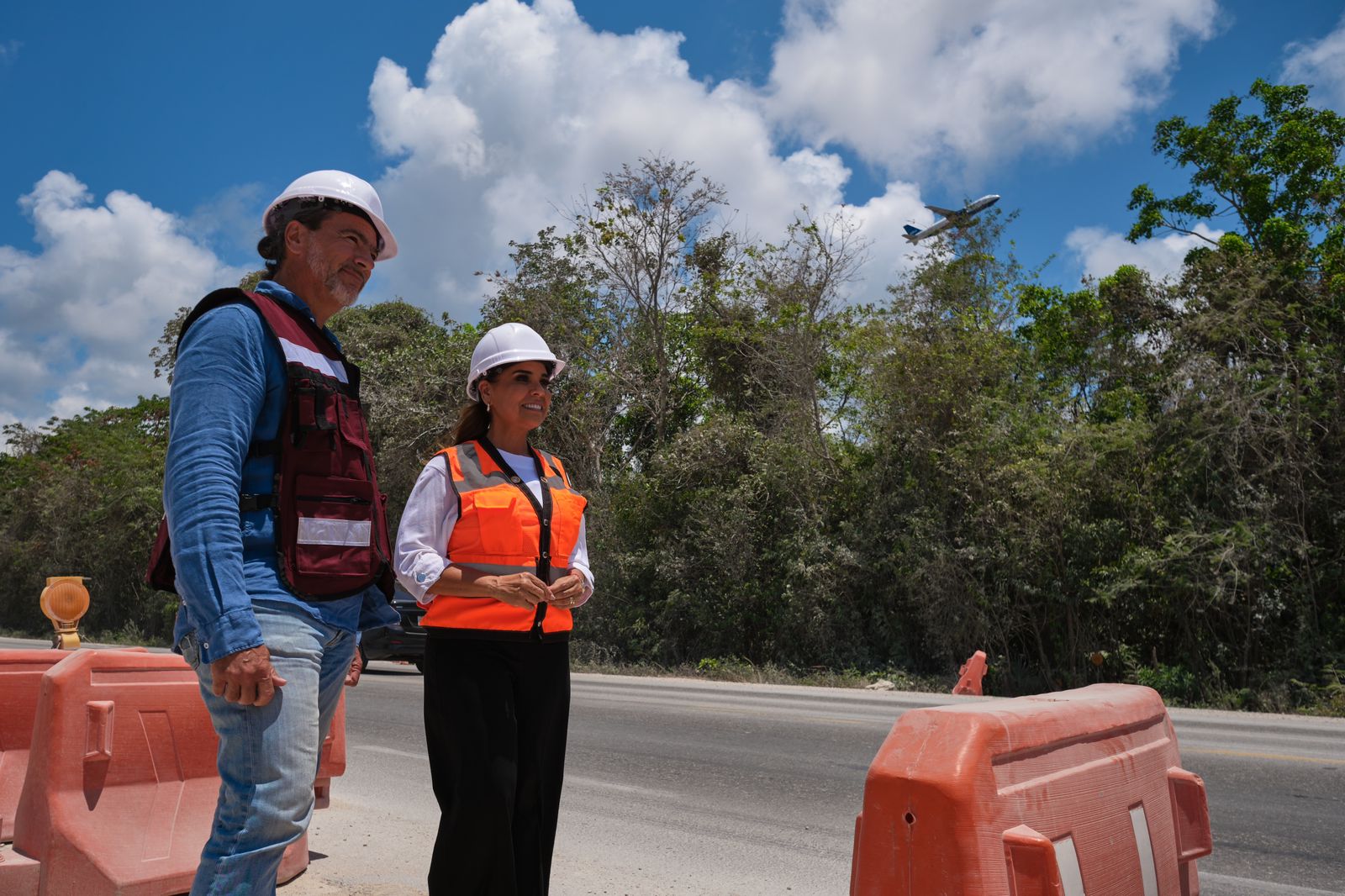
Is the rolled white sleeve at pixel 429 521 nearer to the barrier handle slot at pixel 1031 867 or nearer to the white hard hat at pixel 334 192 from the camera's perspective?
the white hard hat at pixel 334 192

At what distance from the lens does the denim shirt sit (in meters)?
2.46

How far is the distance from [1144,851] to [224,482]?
264cm

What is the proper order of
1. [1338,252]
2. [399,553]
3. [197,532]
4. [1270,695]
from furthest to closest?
[1338,252] < [1270,695] < [399,553] < [197,532]

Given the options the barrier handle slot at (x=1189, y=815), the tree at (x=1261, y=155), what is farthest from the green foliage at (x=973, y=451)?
the barrier handle slot at (x=1189, y=815)

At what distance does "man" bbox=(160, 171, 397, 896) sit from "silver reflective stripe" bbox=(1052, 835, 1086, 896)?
1814mm

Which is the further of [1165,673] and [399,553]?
[1165,673]

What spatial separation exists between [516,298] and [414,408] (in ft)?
12.2

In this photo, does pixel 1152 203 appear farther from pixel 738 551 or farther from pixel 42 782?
pixel 42 782

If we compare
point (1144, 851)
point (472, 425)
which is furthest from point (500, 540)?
point (1144, 851)

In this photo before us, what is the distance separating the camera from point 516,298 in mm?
27266

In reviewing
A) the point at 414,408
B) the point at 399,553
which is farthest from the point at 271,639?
the point at 414,408

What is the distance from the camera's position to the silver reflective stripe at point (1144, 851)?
303 cm

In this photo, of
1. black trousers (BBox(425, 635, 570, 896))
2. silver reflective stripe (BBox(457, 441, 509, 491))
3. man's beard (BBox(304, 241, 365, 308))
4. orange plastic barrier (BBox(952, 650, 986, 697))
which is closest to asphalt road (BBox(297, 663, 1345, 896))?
orange plastic barrier (BBox(952, 650, 986, 697))

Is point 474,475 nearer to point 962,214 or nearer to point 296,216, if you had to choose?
point 296,216
